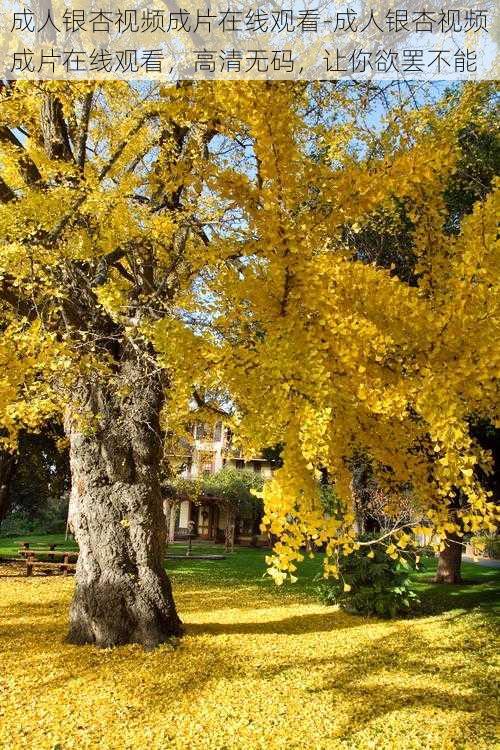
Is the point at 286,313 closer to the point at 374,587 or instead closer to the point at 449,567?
the point at 374,587

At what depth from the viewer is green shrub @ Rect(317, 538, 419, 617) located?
10.5 m

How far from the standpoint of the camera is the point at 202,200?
806cm

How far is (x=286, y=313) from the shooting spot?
12.0 feet

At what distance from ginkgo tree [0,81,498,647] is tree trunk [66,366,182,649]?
1.2 inches

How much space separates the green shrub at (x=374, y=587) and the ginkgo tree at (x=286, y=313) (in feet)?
13.6

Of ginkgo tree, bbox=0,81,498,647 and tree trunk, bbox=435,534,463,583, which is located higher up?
ginkgo tree, bbox=0,81,498,647

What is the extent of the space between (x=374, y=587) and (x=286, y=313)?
844 centimetres

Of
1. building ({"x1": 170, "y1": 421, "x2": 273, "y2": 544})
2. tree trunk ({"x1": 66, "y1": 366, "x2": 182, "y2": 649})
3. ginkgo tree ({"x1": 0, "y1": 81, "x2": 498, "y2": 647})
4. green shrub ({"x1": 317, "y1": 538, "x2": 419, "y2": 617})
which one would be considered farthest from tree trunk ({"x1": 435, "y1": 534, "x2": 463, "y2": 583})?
building ({"x1": 170, "y1": 421, "x2": 273, "y2": 544})

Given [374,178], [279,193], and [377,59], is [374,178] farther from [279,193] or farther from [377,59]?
[377,59]

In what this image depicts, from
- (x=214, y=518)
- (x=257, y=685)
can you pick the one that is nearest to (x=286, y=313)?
(x=257, y=685)

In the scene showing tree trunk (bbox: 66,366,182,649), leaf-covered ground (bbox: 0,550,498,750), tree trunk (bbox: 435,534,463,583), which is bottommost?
leaf-covered ground (bbox: 0,550,498,750)

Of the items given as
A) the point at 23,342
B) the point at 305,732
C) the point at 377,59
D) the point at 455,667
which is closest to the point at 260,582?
the point at 455,667

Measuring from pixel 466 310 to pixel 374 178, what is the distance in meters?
0.99

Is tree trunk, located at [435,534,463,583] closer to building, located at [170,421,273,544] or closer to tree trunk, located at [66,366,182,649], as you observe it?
tree trunk, located at [66,366,182,649]
